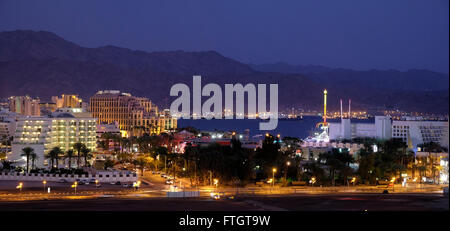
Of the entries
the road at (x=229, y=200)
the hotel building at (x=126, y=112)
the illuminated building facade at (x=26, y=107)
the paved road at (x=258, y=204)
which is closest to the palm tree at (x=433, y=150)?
the road at (x=229, y=200)

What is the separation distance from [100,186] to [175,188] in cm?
672

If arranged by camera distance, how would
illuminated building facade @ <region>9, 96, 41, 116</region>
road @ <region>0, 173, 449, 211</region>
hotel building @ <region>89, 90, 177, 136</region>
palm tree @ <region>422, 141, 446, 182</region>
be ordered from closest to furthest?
road @ <region>0, 173, 449, 211</region> → palm tree @ <region>422, 141, 446, 182</region> → illuminated building facade @ <region>9, 96, 41, 116</region> → hotel building @ <region>89, 90, 177, 136</region>

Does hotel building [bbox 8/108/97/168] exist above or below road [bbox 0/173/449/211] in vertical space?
above

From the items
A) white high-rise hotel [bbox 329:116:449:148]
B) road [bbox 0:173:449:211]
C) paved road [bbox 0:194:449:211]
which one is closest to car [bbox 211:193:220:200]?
road [bbox 0:173:449:211]

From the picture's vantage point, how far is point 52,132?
251 feet

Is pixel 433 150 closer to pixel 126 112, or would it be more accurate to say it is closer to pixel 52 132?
pixel 52 132

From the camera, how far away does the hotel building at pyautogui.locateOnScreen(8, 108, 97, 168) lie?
6300 centimetres

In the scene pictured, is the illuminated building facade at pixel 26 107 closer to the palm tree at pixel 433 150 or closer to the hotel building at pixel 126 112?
the hotel building at pixel 126 112

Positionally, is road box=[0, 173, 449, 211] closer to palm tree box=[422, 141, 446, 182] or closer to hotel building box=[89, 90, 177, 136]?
palm tree box=[422, 141, 446, 182]

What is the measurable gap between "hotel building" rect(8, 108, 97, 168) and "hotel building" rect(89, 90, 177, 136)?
58133 millimetres
